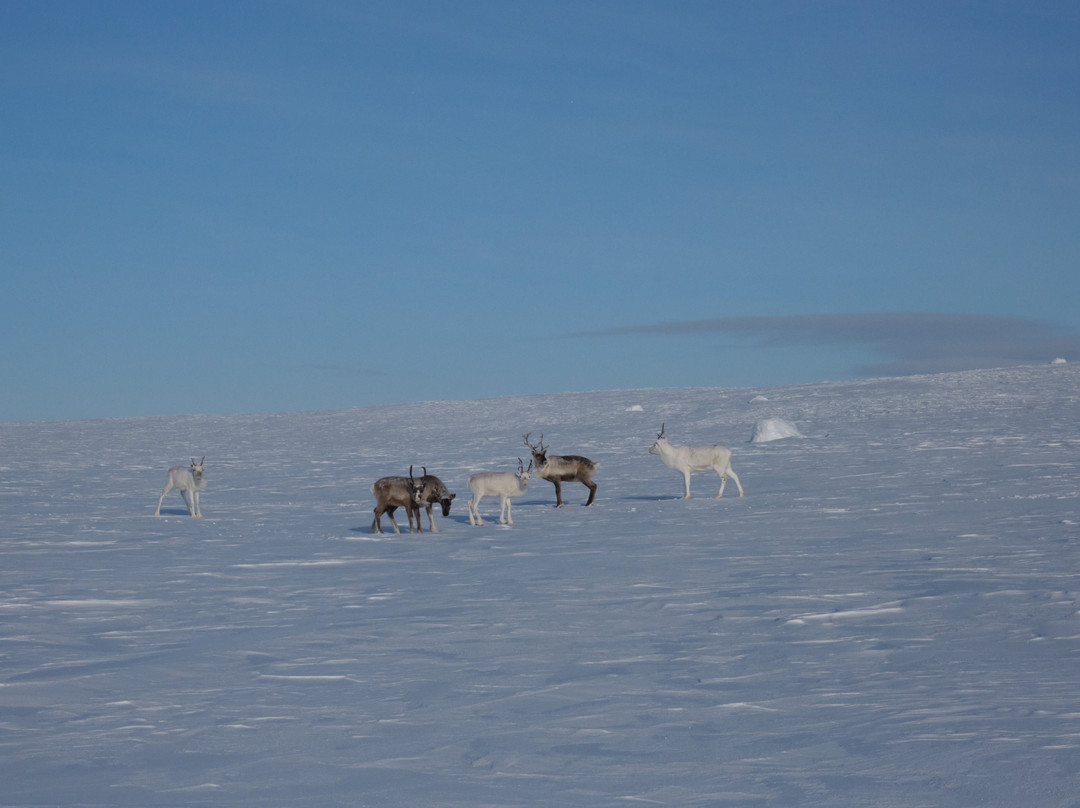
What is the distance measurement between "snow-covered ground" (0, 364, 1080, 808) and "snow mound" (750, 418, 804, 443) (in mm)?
8930

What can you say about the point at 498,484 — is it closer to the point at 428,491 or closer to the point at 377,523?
the point at 428,491

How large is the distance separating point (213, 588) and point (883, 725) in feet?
23.0

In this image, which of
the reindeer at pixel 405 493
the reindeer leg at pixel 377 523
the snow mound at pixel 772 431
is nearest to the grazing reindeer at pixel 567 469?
the reindeer at pixel 405 493

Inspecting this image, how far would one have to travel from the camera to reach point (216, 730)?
5.52 metres

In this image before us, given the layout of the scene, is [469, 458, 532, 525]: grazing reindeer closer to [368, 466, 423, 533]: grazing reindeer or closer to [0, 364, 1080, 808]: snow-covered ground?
[0, 364, 1080, 808]: snow-covered ground

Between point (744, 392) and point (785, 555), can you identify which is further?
point (744, 392)

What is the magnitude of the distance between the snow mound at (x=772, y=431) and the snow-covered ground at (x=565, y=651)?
29.3 feet

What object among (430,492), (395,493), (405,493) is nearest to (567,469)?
(430,492)

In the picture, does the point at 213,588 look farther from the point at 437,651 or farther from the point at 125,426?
the point at 125,426

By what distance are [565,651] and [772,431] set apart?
21589 mm

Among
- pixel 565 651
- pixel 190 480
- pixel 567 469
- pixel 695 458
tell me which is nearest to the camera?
pixel 565 651

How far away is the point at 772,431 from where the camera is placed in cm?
2795

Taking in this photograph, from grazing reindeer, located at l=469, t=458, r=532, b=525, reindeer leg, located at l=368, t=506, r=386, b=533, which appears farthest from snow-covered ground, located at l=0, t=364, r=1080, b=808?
grazing reindeer, located at l=469, t=458, r=532, b=525

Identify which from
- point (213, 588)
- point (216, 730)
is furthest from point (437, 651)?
point (213, 588)
